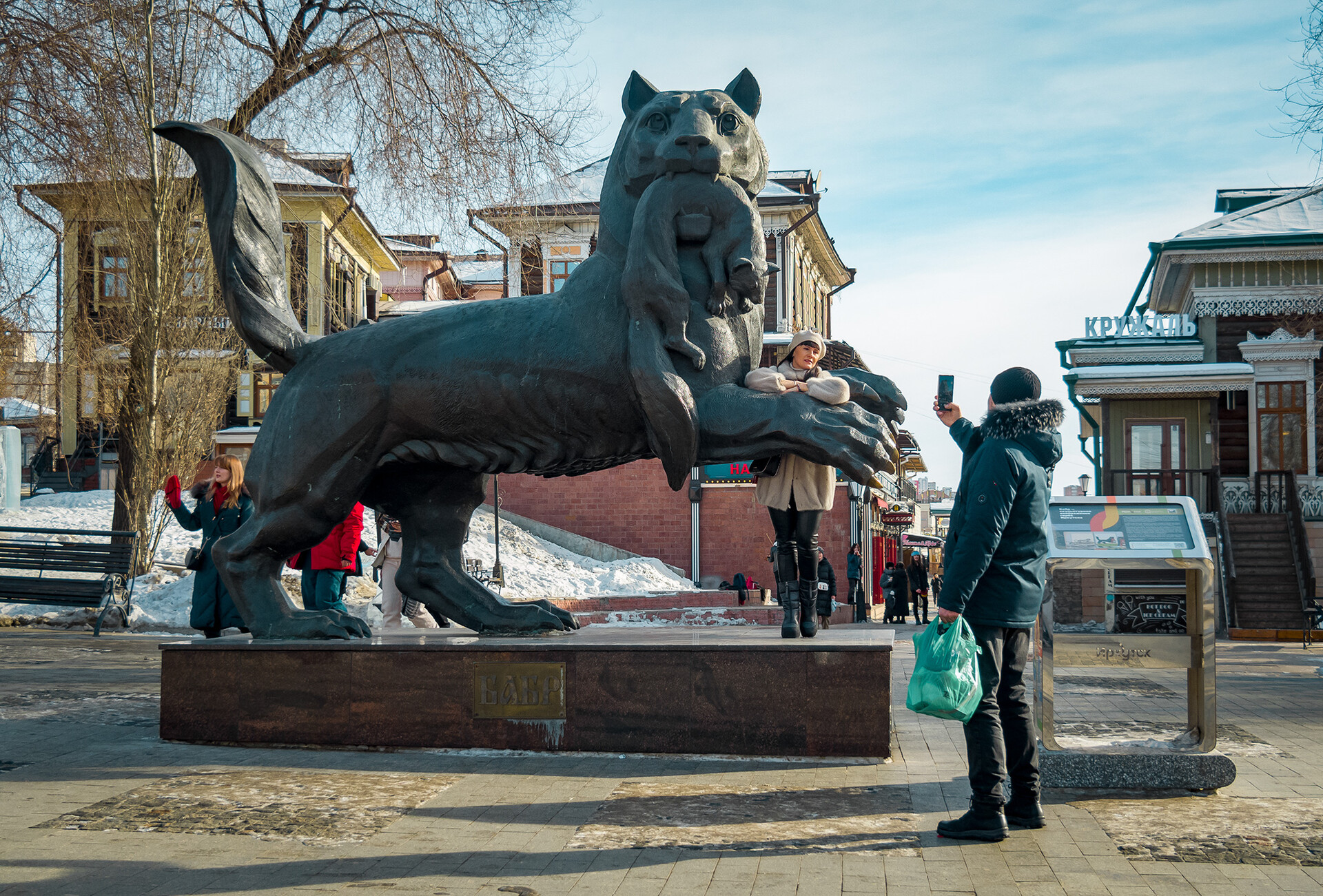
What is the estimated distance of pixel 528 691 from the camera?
6012mm

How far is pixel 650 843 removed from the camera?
4.33m

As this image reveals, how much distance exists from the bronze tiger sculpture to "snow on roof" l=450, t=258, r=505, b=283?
140 feet

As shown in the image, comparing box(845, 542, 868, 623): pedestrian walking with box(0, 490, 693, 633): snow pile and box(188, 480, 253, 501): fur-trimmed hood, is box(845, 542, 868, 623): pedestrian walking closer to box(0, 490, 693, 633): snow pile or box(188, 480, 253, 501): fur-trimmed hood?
box(0, 490, 693, 633): snow pile

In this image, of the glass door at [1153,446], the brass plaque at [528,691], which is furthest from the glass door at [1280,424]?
the brass plaque at [528,691]

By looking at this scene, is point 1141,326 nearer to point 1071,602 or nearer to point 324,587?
point 1071,602

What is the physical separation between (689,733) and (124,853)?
2665mm

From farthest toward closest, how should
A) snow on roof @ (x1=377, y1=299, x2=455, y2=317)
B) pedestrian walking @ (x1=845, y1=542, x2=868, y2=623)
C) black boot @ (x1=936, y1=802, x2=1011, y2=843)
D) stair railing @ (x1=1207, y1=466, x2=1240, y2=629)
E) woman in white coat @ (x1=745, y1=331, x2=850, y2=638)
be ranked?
snow on roof @ (x1=377, y1=299, x2=455, y2=317)
pedestrian walking @ (x1=845, y1=542, x2=868, y2=623)
stair railing @ (x1=1207, y1=466, x2=1240, y2=629)
woman in white coat @ (x1=745, y1=331, x2=850, y2=638)
black boot @ (x1=936, y1=802, x2=1011, y2=843)

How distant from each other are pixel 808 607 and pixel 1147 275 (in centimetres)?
2362

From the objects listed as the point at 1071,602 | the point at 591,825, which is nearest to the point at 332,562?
the point at 591,825

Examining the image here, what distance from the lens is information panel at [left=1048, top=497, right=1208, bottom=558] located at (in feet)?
17.5

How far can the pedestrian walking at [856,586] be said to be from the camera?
979 inches

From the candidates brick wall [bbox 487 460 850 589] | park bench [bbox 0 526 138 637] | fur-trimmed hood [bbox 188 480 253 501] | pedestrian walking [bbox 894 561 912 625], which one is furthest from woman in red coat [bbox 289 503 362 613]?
brick wall [bbox 487 460 850 589]

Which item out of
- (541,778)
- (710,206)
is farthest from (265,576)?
(710,206)

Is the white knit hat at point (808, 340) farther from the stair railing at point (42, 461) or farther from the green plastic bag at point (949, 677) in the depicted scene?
the stair railing at point (42, 461)
